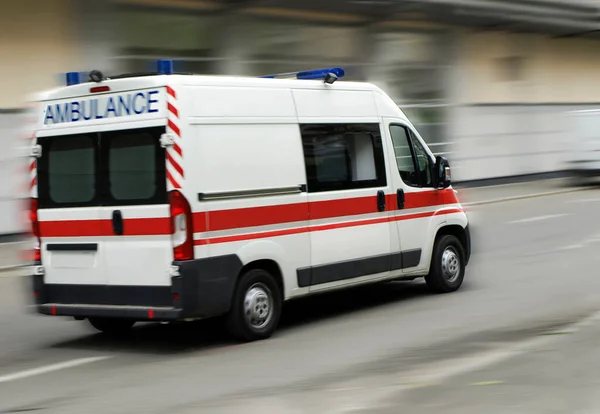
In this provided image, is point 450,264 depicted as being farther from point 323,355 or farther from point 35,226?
point 35,226

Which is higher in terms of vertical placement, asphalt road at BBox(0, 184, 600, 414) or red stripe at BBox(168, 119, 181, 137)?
red stripe at BBox(168, 119, 181, 137)

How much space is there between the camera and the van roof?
8.11 meters

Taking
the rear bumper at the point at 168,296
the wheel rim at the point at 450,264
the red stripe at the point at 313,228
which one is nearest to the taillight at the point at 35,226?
the rear bumper at the point at 168,296

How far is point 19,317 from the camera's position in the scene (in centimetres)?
1088

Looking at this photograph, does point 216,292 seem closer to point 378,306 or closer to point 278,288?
point 278,288

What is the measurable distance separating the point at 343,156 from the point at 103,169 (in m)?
2.27

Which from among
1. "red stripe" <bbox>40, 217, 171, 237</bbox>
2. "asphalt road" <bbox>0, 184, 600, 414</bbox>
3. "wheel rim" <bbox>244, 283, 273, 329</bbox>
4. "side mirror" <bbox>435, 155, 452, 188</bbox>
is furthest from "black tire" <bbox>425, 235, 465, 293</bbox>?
"red stripe" <bbox>40, 217, 171, 237</bbox>

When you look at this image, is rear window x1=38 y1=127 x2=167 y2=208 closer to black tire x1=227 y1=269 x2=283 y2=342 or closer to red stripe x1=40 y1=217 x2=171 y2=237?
red stripe x1=40 y1=217 x2=171 y2=237

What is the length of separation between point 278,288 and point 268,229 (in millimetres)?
550

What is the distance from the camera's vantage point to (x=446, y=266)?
36.3ft

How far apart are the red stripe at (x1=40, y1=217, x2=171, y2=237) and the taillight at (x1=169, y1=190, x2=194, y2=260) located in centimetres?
7

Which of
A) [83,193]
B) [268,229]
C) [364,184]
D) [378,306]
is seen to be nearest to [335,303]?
[378,306]

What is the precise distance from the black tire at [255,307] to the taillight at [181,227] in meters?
0.68

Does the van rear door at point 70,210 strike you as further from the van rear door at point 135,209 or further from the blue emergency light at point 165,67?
the blue emergency light at point 165,67
